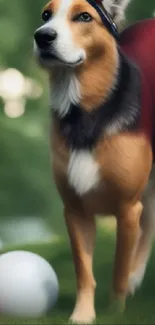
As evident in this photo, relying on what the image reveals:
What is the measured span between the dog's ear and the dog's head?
0.09 m

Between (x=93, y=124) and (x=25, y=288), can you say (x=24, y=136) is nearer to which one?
(x=25, y=288)

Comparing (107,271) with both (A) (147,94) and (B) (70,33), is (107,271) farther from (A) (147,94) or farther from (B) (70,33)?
(B) (70,33)

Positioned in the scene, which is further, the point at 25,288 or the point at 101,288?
the point at 101,288

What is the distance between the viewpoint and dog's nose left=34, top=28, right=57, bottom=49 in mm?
1848

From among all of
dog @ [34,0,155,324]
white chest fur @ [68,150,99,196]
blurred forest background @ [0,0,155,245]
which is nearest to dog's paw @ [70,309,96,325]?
dog @ [34,0,155,324]

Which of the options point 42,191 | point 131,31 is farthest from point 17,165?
point 131,31

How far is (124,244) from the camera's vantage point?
2.02 m

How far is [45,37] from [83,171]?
0.35 meters

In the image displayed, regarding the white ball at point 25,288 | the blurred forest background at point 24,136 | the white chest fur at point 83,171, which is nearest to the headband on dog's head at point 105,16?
the white chest fur at point 83,171

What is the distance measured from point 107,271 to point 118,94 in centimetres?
87

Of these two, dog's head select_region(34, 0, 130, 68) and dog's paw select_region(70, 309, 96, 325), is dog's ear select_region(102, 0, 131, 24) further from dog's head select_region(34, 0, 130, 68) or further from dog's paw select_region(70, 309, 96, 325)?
dog's paw select_region(70, 309, 96, 325)

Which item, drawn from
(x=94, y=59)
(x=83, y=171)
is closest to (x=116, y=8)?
(x=94, y=59)

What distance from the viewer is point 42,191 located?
336 cm

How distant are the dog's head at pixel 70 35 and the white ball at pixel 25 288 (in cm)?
60
